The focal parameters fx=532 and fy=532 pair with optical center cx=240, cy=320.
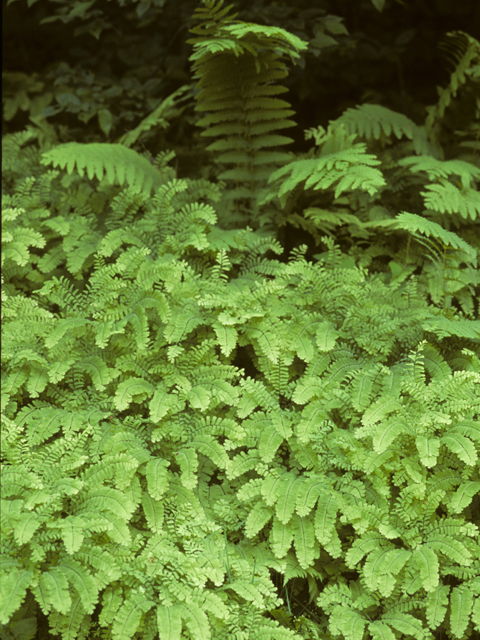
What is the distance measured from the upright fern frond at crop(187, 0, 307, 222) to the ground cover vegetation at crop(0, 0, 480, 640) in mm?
20

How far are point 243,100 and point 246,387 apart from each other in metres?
2.32

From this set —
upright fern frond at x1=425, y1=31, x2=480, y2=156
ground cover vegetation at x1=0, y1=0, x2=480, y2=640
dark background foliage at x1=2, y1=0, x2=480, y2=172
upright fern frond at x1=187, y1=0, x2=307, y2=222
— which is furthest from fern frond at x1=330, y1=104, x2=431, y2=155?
dark background foliage at x1=2, y1=0, x2=480, y2=172

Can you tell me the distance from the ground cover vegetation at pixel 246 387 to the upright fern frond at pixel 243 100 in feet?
0.06

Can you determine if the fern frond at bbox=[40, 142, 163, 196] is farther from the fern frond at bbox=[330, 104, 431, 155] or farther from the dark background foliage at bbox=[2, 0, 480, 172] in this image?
the fern frond at bbox=[330, 104, 431, 155]

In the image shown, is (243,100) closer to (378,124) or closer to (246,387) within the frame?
(378,124)

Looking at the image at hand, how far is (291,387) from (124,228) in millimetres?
1655

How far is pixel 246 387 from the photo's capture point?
9.45 feet

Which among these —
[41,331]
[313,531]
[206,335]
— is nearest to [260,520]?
[313,531]

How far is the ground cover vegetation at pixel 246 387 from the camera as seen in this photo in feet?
7.97

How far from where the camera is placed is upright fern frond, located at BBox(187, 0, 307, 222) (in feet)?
12.3

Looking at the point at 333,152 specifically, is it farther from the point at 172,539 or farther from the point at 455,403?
the point at 172,539

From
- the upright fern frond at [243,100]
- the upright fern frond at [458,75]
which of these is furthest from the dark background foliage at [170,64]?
the upright fern frond at [243,100]

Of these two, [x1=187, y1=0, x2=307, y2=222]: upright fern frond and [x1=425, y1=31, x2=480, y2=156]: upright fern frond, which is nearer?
[x1=187, y1=0, x2=307, y2=222]: upright fern frond

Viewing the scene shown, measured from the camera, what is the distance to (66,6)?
472 cm
